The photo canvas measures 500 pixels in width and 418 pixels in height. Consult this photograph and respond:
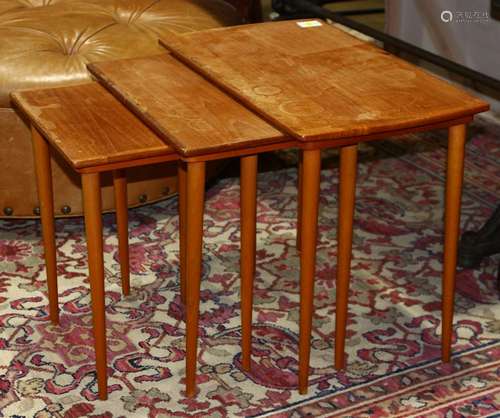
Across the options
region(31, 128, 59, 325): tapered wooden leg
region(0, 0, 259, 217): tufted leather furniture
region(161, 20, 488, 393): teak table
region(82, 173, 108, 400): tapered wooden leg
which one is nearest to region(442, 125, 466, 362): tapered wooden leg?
region(161, 20, 488, 393): teak table

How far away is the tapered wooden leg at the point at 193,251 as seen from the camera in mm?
1675

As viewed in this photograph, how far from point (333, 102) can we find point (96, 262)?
487 millimetres

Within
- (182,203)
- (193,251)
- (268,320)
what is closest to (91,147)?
(193,251)

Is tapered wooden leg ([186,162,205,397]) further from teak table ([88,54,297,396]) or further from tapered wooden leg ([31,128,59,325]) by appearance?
tapered wooden leg ([31,128,59,325])

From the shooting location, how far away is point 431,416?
6.00 ft

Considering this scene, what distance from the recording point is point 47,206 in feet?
6.56

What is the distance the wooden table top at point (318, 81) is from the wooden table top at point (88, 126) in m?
0.17

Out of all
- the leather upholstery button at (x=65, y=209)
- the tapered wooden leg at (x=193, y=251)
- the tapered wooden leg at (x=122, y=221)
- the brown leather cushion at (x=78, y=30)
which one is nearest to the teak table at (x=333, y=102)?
the tapered wooden leg at (x=193, y=251)

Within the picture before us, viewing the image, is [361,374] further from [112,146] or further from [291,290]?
[112,146]

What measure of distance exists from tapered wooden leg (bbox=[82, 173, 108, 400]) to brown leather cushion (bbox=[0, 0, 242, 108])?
26.7 inches

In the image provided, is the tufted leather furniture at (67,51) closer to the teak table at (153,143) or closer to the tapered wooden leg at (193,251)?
the teak table at (153,143)

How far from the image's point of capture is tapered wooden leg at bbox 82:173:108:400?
5.68 ft

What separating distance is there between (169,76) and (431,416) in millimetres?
782

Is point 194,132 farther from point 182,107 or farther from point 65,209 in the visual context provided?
point 65,209
